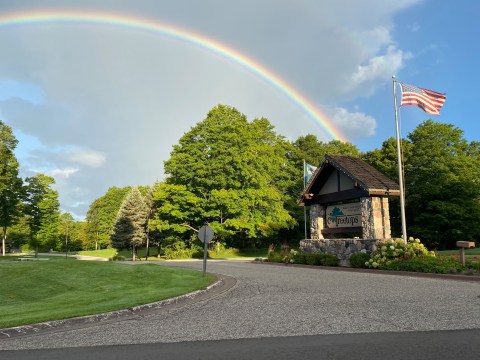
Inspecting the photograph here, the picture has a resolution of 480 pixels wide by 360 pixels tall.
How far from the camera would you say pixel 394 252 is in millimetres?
18031

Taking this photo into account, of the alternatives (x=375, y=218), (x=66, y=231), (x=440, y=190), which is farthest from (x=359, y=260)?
(x=66, y=231)

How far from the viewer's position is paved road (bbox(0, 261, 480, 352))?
262 inches

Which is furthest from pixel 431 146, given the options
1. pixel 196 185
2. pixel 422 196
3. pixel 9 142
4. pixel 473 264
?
pixel 9 142

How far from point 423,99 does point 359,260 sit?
30.3ft

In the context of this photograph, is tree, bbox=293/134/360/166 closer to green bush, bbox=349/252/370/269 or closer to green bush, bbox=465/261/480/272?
green bush, bbox=349/252/370/269

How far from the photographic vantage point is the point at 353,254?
20.1 meters

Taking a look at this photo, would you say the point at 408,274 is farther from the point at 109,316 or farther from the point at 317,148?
the point at 317,148

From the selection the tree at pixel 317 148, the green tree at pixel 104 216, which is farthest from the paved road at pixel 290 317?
the green tree at pixel 104 216

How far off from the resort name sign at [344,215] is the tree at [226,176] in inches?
779

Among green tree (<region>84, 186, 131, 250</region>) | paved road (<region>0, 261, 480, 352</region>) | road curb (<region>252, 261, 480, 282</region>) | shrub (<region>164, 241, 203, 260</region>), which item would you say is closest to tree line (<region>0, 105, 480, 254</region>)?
shrub (<region>164, 241, 203, 260</region>)

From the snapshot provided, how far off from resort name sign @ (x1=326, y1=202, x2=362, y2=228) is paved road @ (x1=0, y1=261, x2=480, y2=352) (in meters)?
9.93

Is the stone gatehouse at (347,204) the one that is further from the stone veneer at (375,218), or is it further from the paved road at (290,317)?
the paved road at (290,317)

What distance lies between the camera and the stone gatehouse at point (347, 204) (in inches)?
808

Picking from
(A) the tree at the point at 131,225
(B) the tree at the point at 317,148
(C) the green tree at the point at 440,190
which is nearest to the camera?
(C) the green tree at the point at 440,190
